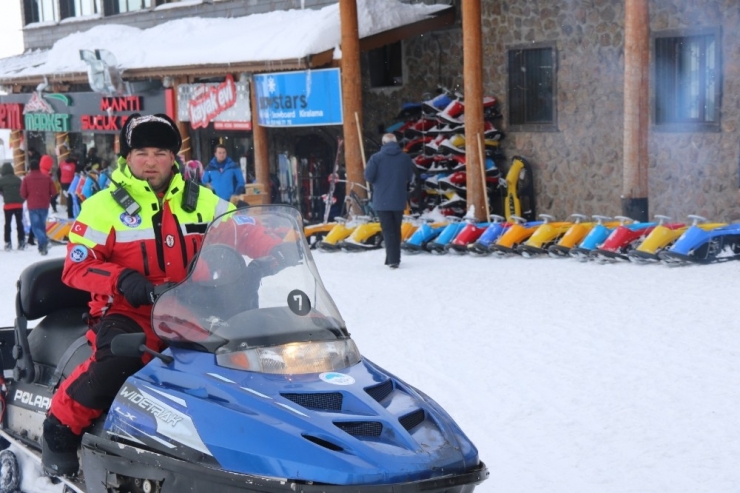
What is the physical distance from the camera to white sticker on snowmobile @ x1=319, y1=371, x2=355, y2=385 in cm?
349

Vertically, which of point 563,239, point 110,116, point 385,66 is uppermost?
point 385,66

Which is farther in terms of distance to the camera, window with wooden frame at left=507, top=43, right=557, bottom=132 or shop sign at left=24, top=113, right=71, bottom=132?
shop sign at left=24, top=113, right=71, bottom=132

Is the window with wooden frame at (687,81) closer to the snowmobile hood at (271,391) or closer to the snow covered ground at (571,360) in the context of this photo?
the snow covered ground at (571,360)

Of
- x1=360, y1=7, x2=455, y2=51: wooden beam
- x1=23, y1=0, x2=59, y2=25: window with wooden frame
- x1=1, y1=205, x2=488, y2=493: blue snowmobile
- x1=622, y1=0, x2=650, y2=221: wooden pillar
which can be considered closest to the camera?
x1=1, y1=205, x2=488, y2=493: blue snowmobile

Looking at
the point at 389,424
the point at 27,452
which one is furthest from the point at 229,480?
the point at 27,452

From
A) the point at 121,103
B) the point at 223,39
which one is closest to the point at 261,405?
the point at 223,39

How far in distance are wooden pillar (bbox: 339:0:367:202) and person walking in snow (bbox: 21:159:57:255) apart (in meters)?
4.57

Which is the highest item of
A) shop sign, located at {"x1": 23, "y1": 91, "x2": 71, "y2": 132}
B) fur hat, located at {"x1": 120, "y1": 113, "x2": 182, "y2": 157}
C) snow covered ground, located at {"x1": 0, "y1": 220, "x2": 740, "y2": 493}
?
shop sign, located at {"x1": 23, "y1": 91, "x2": 71, "y2": 132}

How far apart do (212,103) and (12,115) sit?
28.6ft

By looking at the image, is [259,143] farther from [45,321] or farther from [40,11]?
[45,321]

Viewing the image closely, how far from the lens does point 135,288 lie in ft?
12.2

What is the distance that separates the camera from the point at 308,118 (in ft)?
53.4

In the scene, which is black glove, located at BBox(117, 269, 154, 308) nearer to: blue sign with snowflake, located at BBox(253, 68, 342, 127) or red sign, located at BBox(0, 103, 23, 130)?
blue sign with snowflake, located at BBox(253, 68, 342, 127)

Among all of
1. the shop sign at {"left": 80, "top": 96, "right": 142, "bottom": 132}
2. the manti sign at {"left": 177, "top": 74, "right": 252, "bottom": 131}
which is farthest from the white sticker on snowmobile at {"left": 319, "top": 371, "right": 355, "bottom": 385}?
the shop sign at {"left": 80, "top": 96, "right": 142, "bottom": 132}
